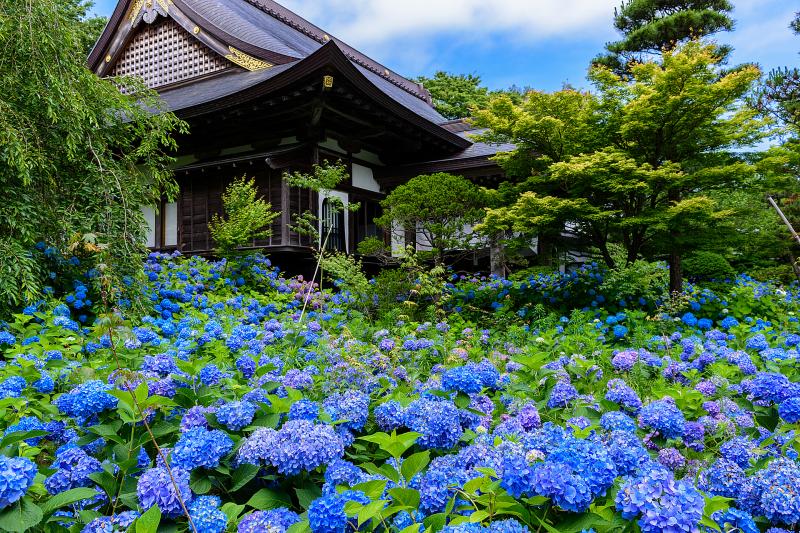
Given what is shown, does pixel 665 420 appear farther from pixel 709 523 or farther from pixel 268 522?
pixel 268 522

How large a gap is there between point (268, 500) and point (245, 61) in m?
10.1

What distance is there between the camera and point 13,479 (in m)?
1.10

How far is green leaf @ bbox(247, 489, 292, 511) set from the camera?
1.25 m

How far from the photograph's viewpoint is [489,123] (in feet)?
22.3

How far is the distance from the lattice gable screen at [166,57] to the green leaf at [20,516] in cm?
1054

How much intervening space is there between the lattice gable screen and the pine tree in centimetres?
1112

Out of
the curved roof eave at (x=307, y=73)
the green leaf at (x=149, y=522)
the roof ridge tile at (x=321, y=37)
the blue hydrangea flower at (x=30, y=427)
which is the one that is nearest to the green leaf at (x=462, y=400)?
the green leaf at (x=149, y=522)

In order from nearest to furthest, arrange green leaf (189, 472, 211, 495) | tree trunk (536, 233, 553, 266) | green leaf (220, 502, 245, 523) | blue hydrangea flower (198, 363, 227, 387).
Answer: green leaf (220, 502, 245, 523) → green leaf (189, 472, 211, 495) → blue hydrangea flower (198, 363, 227, 387) → tree trunk (536, 233, 553, 266)

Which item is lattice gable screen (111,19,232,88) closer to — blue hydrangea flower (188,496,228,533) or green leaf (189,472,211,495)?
green leaf (189,472,211,495)

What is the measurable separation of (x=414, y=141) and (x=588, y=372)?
26.5 feet

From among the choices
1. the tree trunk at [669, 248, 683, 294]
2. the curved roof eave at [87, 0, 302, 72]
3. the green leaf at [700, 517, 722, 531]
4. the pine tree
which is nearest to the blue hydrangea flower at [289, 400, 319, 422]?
the green leaf at [700, 517, 722, 531]

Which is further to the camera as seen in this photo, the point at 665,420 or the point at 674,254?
the point at 674,254

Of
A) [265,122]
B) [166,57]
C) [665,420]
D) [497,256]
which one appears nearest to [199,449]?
[665,420]

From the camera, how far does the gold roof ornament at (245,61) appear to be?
990 cm
